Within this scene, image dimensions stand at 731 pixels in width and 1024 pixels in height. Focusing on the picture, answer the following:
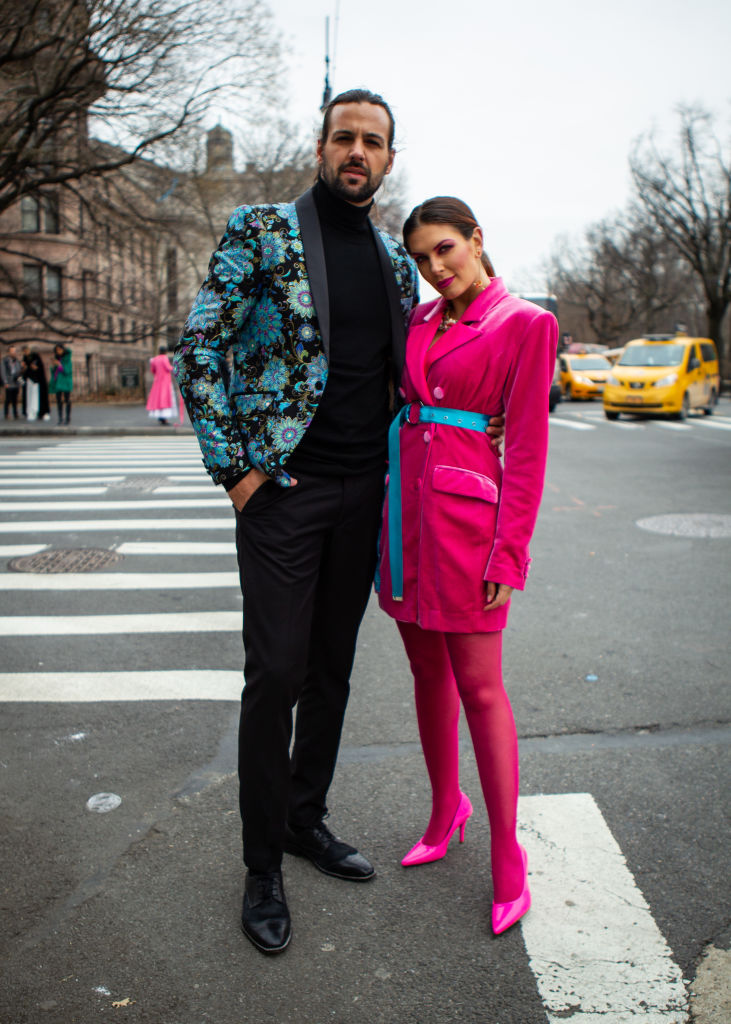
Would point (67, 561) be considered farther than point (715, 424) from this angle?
No

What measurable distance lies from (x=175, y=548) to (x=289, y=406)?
563 cm

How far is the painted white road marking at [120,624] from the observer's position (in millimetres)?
5598

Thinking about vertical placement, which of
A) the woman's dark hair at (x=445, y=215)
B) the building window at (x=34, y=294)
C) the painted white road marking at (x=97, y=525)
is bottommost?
the painted white road marking at (x=97, y=525)

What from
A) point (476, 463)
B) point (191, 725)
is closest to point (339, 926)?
point (476, 463)

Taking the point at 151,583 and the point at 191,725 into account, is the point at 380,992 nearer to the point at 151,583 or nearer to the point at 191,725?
the point at 191,725

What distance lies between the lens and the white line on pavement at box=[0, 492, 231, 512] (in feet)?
32.9

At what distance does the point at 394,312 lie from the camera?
274cm

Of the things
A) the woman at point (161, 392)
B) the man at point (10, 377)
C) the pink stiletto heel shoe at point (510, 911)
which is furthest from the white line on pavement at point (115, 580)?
the man at point (10, 377)

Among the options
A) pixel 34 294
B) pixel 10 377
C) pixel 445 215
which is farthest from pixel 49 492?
pixel 34 294

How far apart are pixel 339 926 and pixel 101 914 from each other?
68 centimetres

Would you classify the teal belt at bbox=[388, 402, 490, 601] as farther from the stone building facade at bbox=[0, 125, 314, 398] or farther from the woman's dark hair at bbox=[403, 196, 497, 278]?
the stone building facade at bbox=[0, 125, 314, 398]

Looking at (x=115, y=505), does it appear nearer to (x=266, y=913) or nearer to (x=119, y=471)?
(x=119, y=471)

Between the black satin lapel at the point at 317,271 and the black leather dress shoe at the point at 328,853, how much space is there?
1.51 metres

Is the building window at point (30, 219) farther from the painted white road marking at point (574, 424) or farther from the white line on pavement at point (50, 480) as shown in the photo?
the white line on pavement at point (50, 480)
